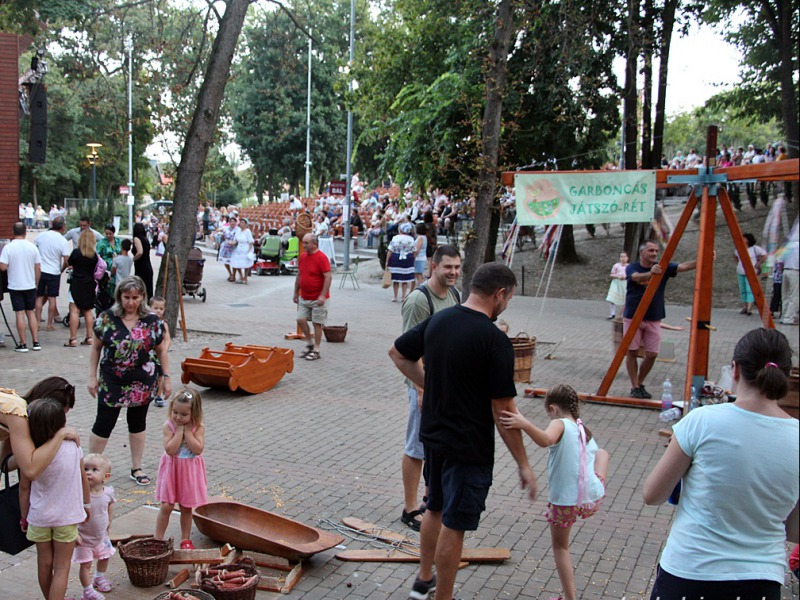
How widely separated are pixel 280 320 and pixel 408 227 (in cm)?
499

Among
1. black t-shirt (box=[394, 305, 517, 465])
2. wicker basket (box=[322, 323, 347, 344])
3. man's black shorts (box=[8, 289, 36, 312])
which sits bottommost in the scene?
wicker basket (box=[322, 323, 347, 344])

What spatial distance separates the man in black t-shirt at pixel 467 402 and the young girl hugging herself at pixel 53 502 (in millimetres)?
1816

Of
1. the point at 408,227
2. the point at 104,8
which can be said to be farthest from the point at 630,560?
the point at 408,227

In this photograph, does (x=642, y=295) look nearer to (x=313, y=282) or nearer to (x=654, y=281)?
(x=654, y=281)

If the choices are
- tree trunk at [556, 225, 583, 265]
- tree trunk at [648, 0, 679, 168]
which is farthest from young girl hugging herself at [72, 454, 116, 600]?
tree trunk at [556, 225, 583, 265]

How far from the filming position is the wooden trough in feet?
31.4

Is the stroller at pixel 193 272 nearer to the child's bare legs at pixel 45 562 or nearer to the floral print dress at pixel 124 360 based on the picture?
the floral print dress at pixel 124 360

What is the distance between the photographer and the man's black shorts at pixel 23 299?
38.9 ft

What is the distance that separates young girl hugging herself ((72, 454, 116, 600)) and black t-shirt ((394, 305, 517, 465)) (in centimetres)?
186

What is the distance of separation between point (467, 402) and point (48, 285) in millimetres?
11234

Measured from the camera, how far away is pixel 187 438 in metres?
5.02

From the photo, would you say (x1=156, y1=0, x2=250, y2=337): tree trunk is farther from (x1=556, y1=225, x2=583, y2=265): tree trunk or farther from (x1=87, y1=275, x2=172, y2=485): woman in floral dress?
(x1=556, y1=225, x2=583, y2=265): tree trunk

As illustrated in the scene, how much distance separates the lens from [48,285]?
13.4m

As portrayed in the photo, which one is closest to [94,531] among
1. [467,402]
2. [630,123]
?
[467,402]
